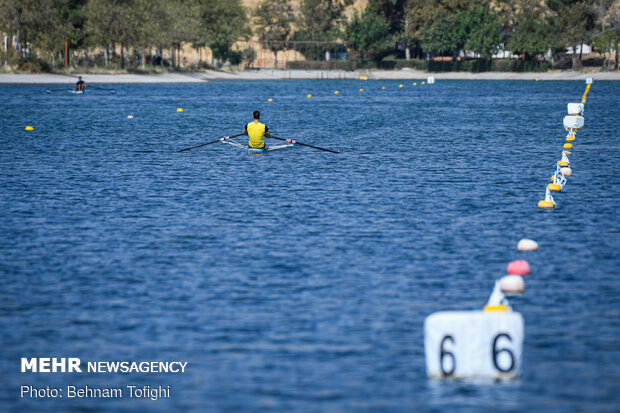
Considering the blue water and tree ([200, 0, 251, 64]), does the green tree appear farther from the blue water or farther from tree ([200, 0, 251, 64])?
the blue water

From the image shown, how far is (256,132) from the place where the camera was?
134 feet

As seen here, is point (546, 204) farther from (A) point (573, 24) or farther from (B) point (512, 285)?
(A) point (573, 24)

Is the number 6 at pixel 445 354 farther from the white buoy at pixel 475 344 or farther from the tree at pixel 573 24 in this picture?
the tree at pixel 573 24

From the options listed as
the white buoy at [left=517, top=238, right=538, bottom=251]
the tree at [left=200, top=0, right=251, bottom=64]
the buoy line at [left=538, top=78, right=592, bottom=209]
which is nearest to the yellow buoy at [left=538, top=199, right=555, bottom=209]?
the buoy line at [left=538, top=78, right=592, bottom=209]

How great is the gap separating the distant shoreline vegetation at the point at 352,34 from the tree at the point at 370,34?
198 mm

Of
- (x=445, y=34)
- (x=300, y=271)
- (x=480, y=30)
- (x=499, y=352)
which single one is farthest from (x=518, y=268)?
(x=445, y=34)

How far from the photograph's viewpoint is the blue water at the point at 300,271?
1254 centimetres

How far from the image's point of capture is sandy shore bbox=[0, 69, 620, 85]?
12182cm

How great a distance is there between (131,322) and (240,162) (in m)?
24.6

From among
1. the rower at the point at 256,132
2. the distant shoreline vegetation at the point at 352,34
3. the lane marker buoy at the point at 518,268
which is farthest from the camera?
the distant shoreline vegetation at the point at 352,34

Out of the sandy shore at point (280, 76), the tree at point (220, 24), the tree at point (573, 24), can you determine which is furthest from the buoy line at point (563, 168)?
the tree at point (220, 24)

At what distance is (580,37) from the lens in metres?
149

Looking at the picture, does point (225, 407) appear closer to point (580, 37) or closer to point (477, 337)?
point (477, 337)

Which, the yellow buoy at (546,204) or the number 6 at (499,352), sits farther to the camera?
the yellow buoy at (546,204)
